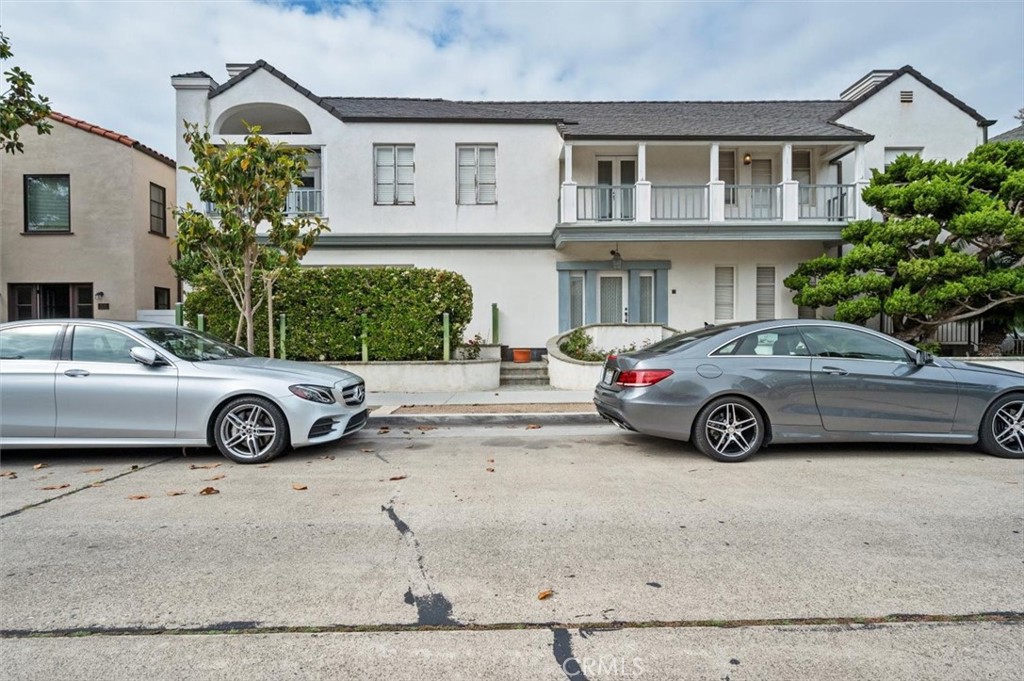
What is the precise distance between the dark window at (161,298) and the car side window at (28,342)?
12.7 m

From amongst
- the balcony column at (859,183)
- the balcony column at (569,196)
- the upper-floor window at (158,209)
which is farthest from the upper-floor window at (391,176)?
the balcony column at (859,183)

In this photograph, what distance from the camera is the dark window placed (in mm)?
17688

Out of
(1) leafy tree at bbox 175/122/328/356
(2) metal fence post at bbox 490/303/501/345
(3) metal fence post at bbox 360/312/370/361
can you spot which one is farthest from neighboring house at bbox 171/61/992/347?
(1) leafy tree at bbox 175/122/328/356

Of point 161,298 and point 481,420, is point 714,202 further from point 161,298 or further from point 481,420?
point 161,298

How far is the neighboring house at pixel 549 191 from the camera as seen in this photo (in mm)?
15008

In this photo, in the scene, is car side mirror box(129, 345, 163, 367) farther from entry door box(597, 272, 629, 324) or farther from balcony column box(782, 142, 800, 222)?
balcony column box(782, 142, 800, 222)

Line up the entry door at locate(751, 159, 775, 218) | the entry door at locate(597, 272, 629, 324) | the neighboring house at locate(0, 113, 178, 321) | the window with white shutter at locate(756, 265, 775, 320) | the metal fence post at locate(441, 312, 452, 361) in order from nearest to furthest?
the metal fence post at locate(441, 312, 452, 361)
the entry door at locate(751, 159, 775, 218)
the entry door at locate(597, 272, 629, 324)
the window with white shutter at locate(756, 265, 775, 320)
the neighboring house at locate(0, 113, 178, 321)

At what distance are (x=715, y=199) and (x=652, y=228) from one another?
1769 millimetres

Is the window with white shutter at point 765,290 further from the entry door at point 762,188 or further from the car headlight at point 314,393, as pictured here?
the car headlight at point 314,393

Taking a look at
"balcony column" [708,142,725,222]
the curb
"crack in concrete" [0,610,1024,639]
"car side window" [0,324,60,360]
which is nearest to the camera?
"crack in concrete" [0,610,1024,639]

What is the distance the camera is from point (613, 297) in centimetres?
1555

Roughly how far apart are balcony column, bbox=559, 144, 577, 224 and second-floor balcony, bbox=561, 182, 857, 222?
7cm

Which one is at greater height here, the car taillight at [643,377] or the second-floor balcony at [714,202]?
the second-floor balcony at [714,202]
